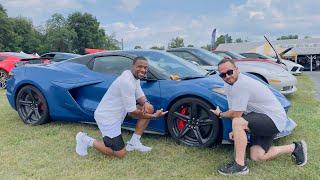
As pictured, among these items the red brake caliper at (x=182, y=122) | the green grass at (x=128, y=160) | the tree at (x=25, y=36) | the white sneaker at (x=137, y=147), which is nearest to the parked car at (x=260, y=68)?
the green grass at (x=128, y=160)

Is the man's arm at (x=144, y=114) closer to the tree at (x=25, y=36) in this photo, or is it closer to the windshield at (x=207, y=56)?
the windshield at (x=207, y=56)

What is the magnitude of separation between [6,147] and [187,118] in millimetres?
2399

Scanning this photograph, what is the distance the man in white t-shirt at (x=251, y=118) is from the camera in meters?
4.14

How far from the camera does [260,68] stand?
30.6 ft

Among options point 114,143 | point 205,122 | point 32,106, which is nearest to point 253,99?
point 205,122

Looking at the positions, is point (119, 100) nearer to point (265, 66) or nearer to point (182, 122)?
point (182, 122)

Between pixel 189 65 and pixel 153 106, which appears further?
pixel 189 65

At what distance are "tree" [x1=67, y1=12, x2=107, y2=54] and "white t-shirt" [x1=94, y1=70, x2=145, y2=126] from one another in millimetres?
70681

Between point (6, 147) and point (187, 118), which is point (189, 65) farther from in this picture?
point (6, 147)

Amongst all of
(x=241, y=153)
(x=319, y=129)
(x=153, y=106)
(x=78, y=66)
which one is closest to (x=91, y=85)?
(x=78, y=66)

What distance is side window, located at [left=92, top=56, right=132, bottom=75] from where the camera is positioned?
595 cm

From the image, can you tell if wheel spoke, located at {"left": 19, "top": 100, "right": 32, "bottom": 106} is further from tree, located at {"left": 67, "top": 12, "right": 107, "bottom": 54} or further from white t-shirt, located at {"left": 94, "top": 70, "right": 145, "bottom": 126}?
tree, located at {"left": 67, "top": 12, "right": 107, "bottom": 54}

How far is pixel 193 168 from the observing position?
436cm

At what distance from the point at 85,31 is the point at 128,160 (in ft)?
238
